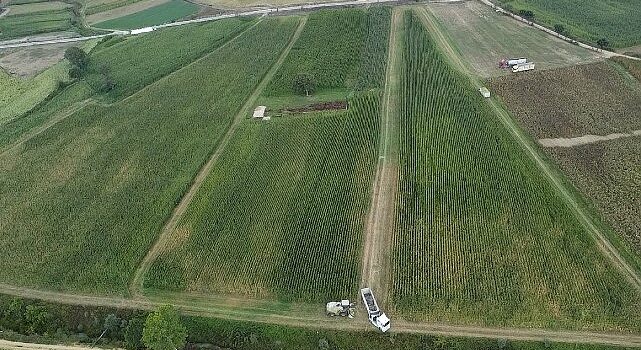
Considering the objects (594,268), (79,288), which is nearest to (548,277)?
(594,268)

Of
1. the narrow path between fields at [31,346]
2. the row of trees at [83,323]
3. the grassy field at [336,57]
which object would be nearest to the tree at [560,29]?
the grassy field at [336,57]

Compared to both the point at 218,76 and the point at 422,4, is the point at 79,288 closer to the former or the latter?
the point at 218,76

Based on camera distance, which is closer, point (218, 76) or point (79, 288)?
point (79, 288)

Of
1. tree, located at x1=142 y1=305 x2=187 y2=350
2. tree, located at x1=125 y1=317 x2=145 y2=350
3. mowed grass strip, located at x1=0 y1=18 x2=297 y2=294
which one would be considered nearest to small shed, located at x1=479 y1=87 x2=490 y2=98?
mowed grass strip, located at x1=0 y1=18 x2=297 y2=294

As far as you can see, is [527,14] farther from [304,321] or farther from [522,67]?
[304,321]

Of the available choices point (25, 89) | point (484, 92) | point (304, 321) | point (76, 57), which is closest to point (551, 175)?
point (484, 92)

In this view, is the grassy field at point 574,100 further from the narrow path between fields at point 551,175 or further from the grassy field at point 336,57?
the grassy field at point 336,57

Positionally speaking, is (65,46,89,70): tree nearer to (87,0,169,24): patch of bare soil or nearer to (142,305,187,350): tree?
(87,0,169,24): patch of bare soil
